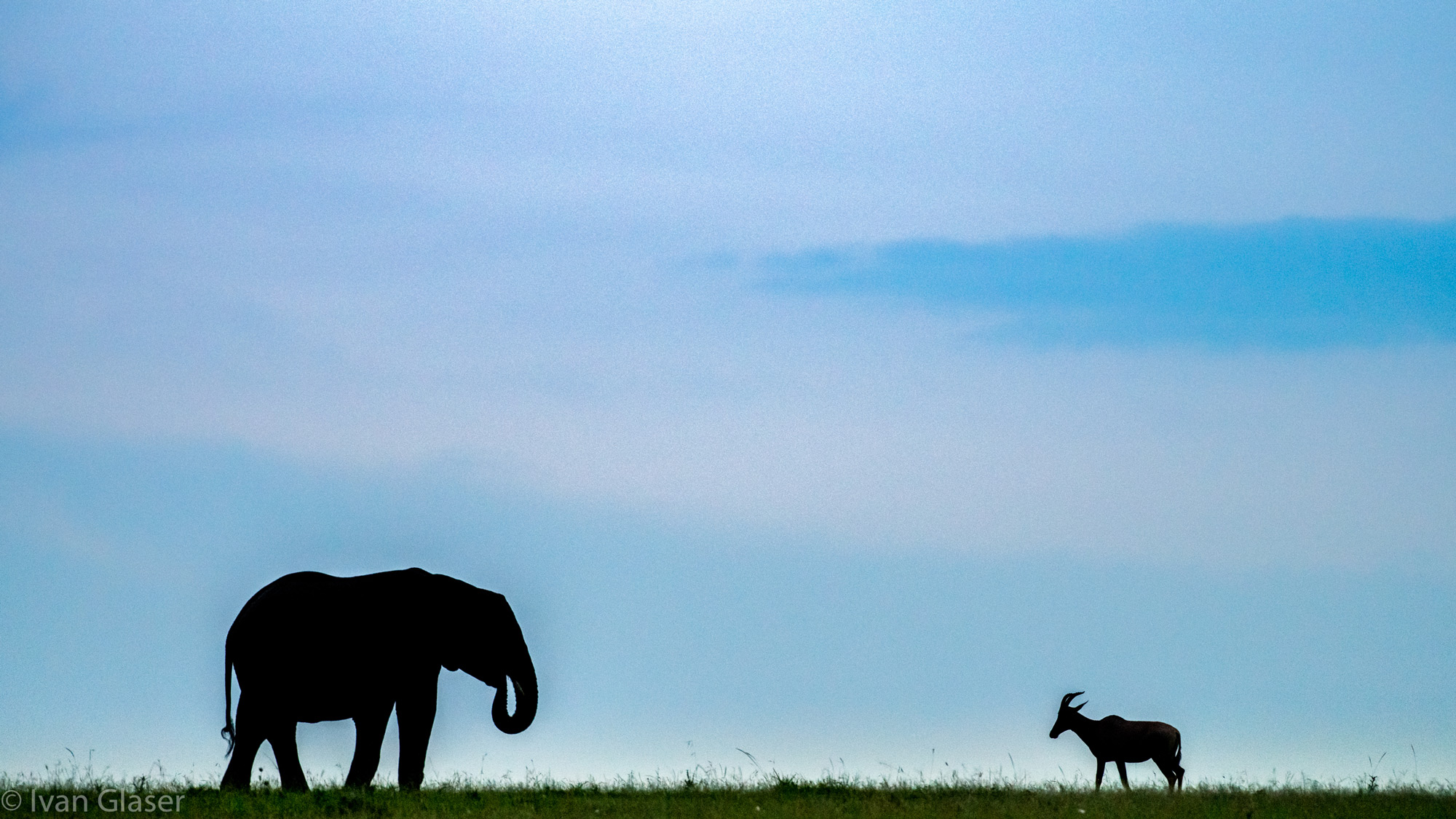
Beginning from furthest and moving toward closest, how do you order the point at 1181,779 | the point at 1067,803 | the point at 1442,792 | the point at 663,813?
the point at 1181,779 → the point at 1442,792 → the point at 1067,803 → the point at 663,813

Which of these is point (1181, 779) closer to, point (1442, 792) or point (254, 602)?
point (1442, 792)

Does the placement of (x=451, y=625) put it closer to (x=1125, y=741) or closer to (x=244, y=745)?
(x=244, y=745)

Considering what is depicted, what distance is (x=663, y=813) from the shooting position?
17094 mm

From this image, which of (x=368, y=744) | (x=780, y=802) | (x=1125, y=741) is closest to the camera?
(x=780, y=802)

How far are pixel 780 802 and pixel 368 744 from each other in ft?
21.9

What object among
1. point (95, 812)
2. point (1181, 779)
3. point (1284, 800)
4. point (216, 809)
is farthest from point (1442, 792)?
point (95, 812)

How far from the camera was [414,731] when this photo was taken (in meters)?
21.9

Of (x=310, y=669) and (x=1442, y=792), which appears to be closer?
(x=1442, y=792)

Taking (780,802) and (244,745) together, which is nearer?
(780,802)

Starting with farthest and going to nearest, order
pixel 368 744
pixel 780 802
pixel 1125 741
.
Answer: pixel 1125 741, pixel 368 744, pixel 780 802

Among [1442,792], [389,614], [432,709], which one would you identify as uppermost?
[389,614]

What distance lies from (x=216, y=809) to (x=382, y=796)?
1922 millimetres

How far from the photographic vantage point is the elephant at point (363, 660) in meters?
21.8

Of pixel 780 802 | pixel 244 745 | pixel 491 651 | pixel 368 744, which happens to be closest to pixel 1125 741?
pixel 780 802
